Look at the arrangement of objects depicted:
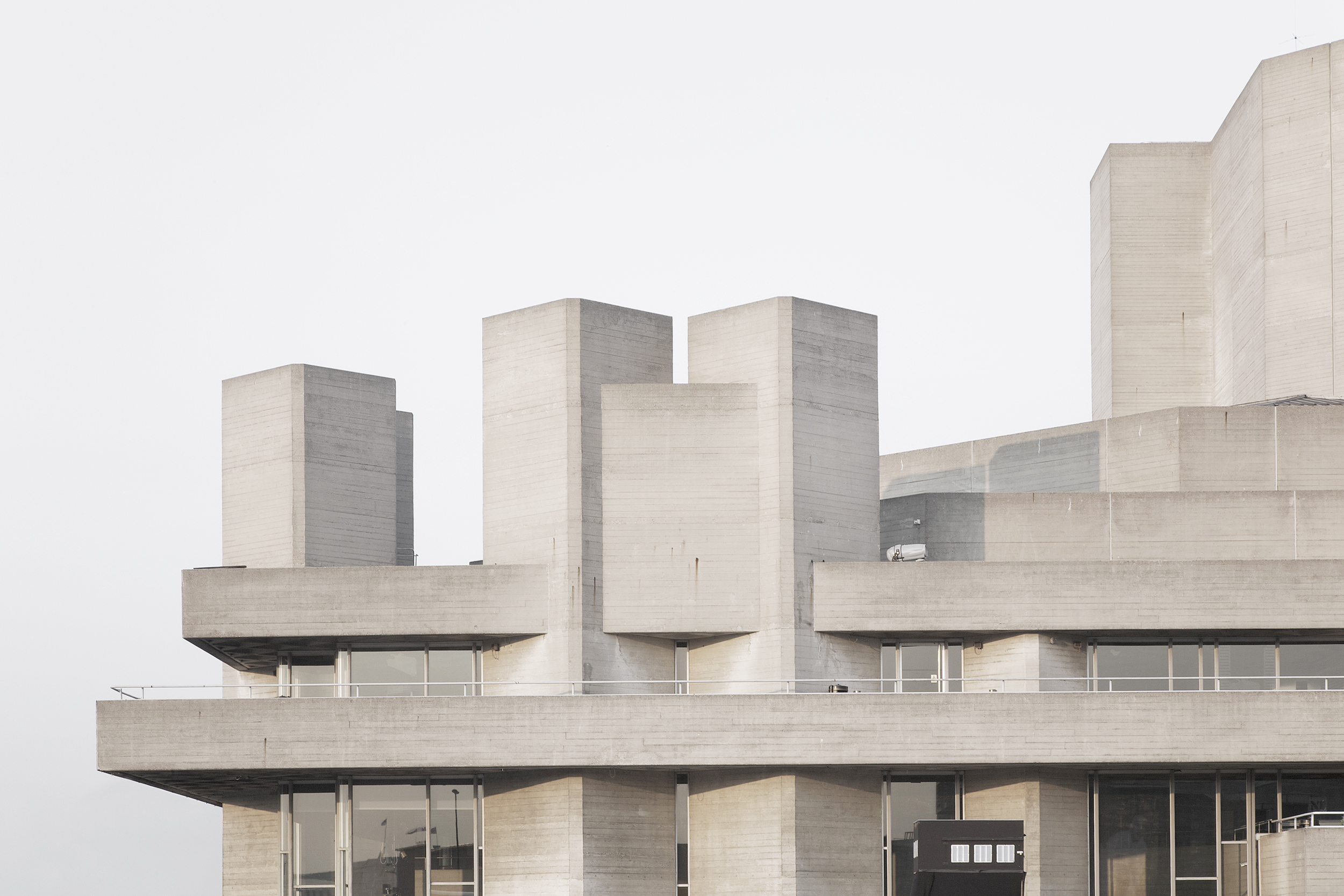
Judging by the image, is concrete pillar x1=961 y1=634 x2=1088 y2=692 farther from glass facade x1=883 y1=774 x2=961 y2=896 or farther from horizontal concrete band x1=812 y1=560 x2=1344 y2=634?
glass facade x1=883 y1=774 x2=961 y2=896

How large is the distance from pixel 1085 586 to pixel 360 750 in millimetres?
14640

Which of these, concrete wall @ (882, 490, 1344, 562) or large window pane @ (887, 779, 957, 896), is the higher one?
concrete wall @ (882, 490, 1344, 562)

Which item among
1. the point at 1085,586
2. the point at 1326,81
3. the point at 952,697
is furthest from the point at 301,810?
the point at 1326,81

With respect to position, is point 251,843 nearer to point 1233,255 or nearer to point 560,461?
point 560,461

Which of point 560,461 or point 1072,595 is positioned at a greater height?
point 560,461

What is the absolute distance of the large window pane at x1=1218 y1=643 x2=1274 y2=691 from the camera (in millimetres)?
36625

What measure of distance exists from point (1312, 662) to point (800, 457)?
1120 cm

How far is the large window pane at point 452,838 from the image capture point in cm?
3628

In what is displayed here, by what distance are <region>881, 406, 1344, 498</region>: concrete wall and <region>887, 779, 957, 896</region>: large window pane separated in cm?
1003

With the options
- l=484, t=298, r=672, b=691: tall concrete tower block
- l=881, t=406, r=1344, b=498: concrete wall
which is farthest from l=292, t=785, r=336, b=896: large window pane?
l=881, t=406, r=1344, b=498: concrete wall

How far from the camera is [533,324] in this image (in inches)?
1475

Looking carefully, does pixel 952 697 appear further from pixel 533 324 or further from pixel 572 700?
pixel 533 324

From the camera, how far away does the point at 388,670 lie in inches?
1501

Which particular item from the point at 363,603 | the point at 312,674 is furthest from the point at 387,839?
the point at 363,603
